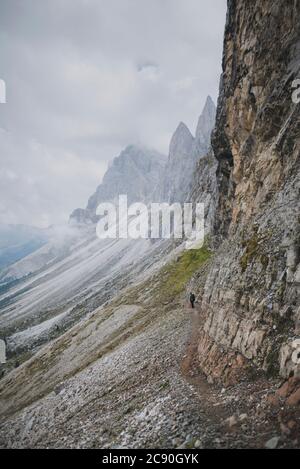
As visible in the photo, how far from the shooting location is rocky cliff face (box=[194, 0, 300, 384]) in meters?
17.7

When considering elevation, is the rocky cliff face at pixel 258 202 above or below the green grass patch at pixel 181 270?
above

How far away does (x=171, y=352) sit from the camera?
26.8 meters

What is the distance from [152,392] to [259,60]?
3279 centimetres

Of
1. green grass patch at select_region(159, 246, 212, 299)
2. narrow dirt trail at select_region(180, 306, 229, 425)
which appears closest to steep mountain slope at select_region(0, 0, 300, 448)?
narrow dirt trail at select_region(180, 306, 229, 425)

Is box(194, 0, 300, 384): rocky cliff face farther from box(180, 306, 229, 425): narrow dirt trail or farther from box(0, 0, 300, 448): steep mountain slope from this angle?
box(180, 306, 229, 425): narrow dirt trail

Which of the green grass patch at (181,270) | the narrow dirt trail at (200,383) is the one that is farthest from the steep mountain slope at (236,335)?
the green grass patch at (181,270)

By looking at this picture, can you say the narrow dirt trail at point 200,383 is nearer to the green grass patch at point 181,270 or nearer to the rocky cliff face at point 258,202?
the rocky cliff face at point 258,202

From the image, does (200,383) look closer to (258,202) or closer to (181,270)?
(258,202)

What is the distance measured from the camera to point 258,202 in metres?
28.7

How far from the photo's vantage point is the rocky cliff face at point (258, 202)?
58.2 feet

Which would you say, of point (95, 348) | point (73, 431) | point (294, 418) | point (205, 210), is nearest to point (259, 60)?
point (294, 418)

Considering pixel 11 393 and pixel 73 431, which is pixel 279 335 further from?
pixel 11 393

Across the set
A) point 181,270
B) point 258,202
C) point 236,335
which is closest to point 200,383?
point 236,335
